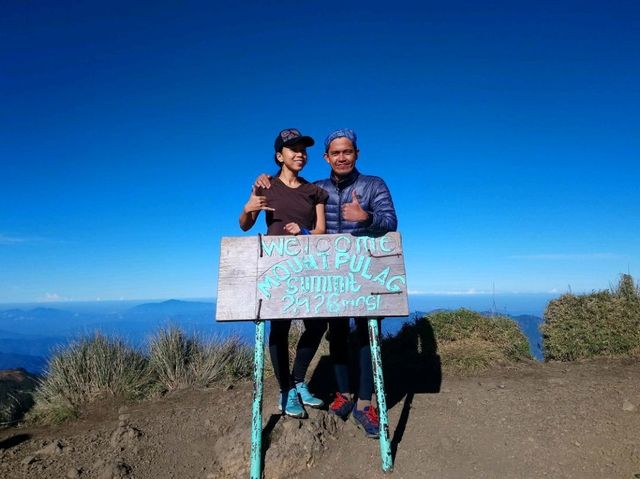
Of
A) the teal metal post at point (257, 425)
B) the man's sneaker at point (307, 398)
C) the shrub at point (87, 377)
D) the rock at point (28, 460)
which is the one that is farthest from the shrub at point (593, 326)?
the rock at point (28, 460)

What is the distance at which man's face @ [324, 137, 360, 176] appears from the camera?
3660mm

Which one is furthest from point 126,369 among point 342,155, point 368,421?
point 342,155

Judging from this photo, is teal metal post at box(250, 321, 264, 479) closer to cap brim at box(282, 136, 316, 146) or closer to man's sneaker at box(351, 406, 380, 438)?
man's sneaker at box(351, 406, 380, 438)

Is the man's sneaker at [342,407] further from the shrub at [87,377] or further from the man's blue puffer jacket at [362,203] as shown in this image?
the shrub at [87,377]

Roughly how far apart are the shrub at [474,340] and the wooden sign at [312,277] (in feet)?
11.8

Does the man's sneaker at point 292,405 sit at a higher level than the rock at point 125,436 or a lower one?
higher

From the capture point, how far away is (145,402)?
591 centimetres

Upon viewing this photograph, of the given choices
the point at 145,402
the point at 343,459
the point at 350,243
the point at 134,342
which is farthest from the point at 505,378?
the point at 134,342

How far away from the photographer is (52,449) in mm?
4207

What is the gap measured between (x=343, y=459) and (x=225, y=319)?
1606 millimetres

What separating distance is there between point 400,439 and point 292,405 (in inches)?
41.2

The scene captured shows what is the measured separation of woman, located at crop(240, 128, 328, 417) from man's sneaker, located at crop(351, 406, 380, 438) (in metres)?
0.50

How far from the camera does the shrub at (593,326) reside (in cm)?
673

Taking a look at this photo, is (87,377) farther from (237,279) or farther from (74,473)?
(237,279)
